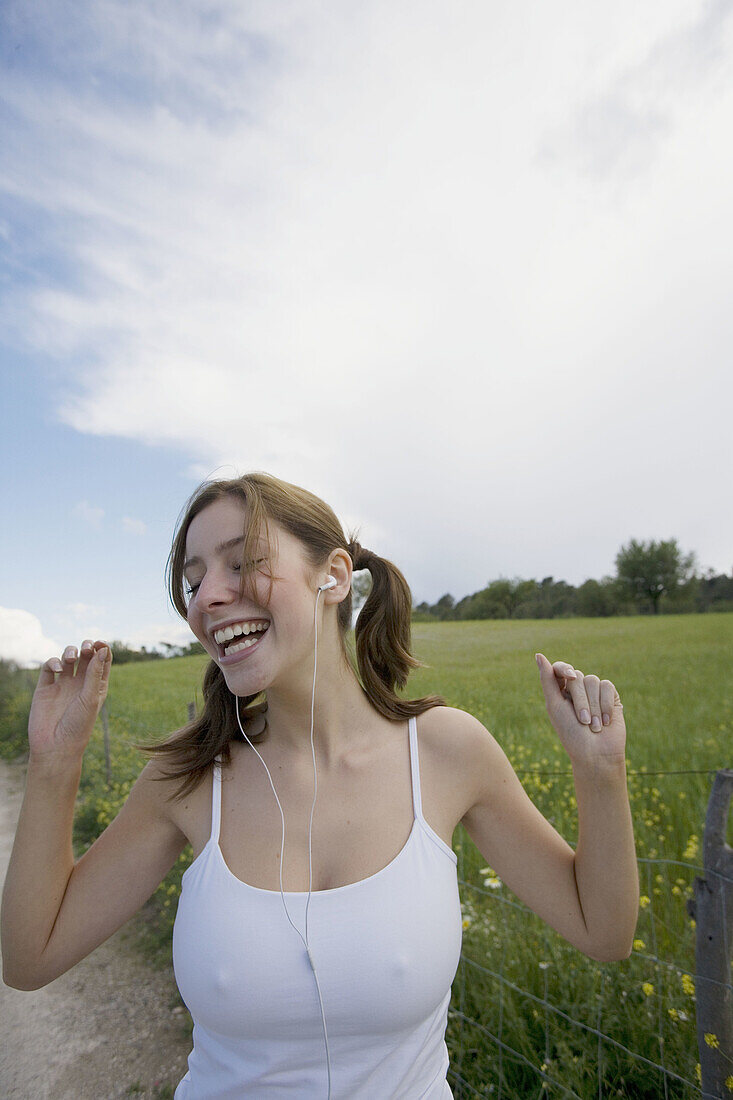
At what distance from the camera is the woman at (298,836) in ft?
3.78

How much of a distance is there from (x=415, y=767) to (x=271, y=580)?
502mm

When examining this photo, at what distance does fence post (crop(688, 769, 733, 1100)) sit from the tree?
5838 millimetres

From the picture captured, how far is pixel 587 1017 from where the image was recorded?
2.23 m

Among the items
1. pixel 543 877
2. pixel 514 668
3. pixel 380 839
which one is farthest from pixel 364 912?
pixel 514 668

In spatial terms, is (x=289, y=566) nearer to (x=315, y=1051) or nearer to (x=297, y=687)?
(x=297, y=687)

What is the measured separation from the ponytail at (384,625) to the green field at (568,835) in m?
0.58

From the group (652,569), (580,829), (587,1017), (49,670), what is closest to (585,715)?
(580,829)

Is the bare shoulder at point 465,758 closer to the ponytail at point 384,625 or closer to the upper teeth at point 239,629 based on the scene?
the ponytail at point 384,625

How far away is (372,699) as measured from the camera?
1.57m

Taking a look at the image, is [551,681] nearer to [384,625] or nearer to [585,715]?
[585,715]

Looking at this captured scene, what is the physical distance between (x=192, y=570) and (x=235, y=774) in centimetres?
47

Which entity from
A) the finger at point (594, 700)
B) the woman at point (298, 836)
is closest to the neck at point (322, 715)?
the woman at point (298, 836)

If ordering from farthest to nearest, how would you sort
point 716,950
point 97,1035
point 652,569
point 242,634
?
point 652,569 → point 97,1035 → point 716,950 → point 242,634

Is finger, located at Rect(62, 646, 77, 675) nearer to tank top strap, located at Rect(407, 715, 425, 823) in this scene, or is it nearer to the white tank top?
the white tank top
